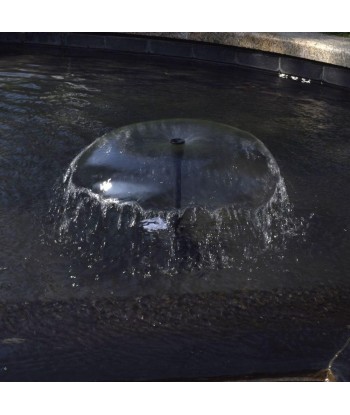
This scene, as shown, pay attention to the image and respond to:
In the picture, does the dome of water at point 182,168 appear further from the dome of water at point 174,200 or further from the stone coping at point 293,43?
the stone coping at point 293,43

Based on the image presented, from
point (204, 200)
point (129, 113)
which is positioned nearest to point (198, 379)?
point (204, 200)

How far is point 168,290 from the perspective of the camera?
15.2 ft

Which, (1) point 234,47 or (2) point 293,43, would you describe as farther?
(1) point 234,47

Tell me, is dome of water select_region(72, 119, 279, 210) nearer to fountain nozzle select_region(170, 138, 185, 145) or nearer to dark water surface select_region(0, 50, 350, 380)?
fountain nozzle select_region(170, 138, 185, 145)

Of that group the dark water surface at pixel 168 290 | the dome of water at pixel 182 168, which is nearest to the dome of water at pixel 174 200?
the dome of water at pixel 182 168

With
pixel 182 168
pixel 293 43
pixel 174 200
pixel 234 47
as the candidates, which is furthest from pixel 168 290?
pixel 234 47

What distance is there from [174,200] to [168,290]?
2.11 ft

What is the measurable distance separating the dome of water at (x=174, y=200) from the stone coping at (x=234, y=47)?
4.31 metres

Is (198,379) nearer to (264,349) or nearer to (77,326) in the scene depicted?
(264,349)

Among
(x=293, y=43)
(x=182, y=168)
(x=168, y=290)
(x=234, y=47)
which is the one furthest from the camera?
(x=234, y=47)

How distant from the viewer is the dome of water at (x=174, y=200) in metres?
4.85

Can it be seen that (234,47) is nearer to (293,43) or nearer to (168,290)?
(293,43)

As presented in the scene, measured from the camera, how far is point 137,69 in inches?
403
